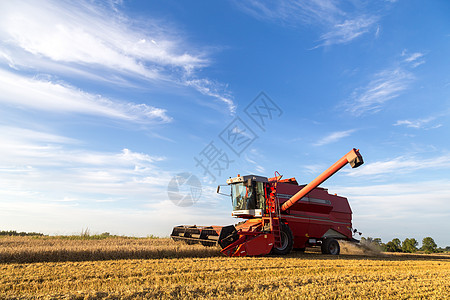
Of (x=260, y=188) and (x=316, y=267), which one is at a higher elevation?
(x=260, y=188)

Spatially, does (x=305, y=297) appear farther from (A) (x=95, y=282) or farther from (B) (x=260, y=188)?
(B) (x=260, y=188)

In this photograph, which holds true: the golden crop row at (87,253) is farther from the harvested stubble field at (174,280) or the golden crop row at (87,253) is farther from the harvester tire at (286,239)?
the harvester tire at (286,239)

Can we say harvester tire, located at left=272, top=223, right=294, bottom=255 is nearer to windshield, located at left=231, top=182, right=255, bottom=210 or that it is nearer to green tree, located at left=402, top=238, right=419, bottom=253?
windshield, located at left=231, top=182, right=255, bottom=210

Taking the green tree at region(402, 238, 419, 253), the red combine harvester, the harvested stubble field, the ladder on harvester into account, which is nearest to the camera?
the harvested stubble field

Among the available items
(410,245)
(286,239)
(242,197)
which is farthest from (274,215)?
(410,245)

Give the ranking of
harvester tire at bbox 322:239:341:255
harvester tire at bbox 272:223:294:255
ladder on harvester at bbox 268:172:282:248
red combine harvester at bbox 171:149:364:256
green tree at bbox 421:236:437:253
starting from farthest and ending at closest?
green tree at bbox 421:236:437:253, harvester tire at bbox 322:239:341:255, harvester tire at bbox 272:223:294:255, ladder on harvester at bbox 268:172:282:248, red combine harvester at bbox 171:149:364:256

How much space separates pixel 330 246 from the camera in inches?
516

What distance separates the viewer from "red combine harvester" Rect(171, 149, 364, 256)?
988 centimetres

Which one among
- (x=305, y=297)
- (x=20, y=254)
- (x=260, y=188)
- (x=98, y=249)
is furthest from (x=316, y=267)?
(x=20, y=254)

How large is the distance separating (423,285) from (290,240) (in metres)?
5.25

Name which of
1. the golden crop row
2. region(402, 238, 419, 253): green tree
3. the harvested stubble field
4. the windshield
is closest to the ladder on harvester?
the windshield

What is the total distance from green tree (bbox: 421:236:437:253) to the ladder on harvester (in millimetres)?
19568

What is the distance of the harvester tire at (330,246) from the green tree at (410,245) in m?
13.8

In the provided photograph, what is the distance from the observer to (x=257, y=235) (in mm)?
10094
